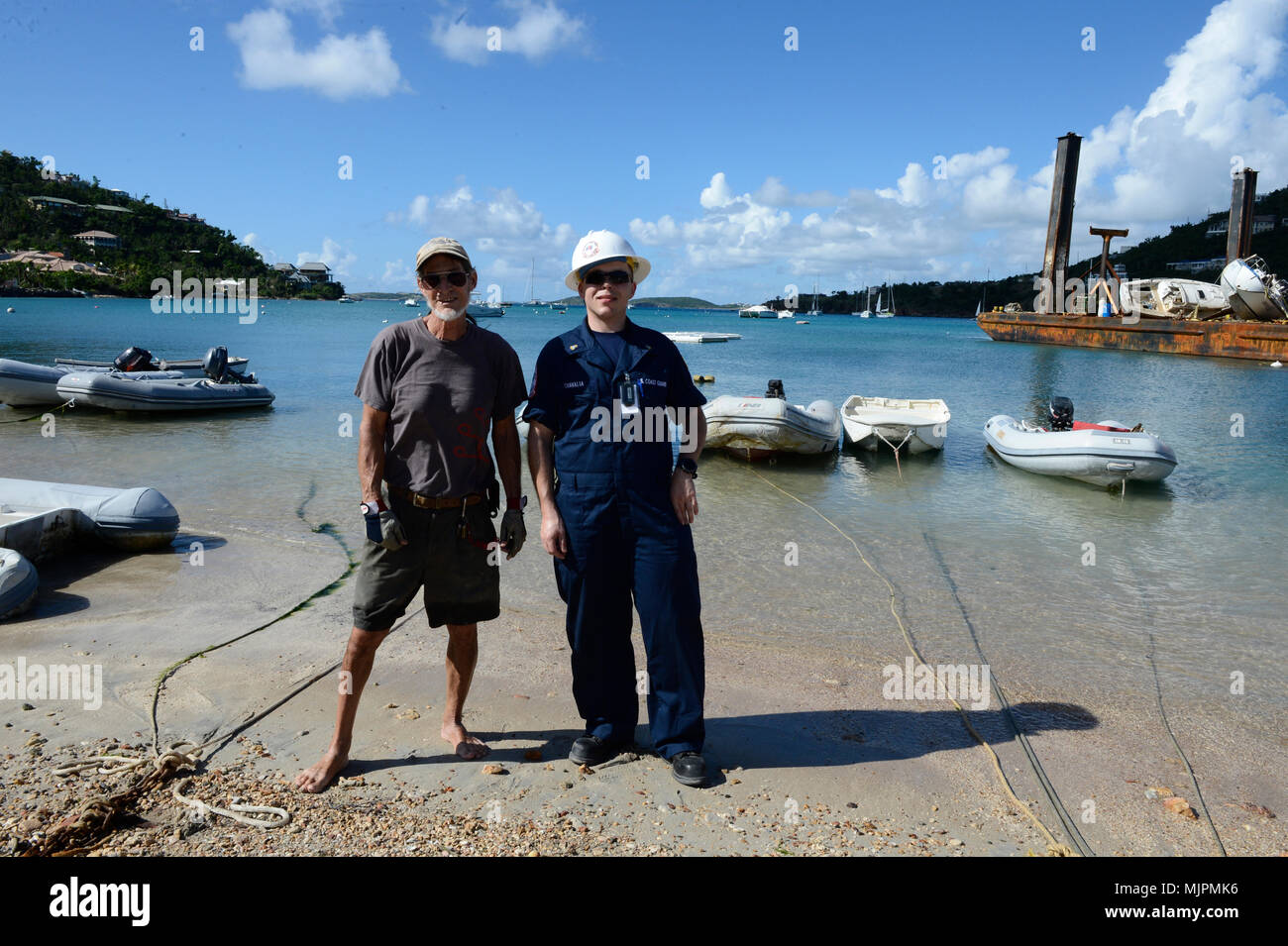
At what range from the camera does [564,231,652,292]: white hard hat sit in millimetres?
3488

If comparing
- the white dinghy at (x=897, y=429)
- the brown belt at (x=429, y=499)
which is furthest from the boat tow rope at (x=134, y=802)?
the white dinghy at (x=897, y=429)

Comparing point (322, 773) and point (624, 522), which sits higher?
point (624, 522)

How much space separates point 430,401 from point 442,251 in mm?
641

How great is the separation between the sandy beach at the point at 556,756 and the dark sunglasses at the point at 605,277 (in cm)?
220

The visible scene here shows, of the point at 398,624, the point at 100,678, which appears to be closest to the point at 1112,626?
the point at 398,624

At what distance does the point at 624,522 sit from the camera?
139 inches

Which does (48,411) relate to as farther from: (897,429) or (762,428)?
(897,429)

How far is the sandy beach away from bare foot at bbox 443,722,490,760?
58 millimetres

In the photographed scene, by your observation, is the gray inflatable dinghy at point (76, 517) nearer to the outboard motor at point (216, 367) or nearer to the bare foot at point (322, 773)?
the bare foot at point (322, 773)

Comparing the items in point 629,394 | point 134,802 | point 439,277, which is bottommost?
point 134,802

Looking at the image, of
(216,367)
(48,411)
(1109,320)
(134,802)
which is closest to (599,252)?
(134,802)

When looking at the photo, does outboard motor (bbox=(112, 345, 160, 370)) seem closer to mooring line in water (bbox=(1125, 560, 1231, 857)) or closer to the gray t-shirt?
the gray t-shirt

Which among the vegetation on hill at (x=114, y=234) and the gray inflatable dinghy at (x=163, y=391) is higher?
the vegetation on hill at (x=114, y=234)

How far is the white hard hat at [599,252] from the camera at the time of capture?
11.4ft
